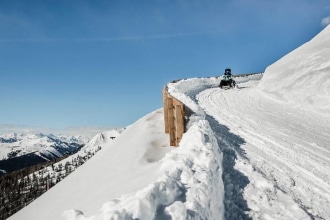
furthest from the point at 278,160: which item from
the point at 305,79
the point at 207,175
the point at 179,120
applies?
the point at 305,79

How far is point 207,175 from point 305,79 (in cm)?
2039

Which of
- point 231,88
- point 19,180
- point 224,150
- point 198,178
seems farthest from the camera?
point 19,180

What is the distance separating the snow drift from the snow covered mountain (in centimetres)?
474

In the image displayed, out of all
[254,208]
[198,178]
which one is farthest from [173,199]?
[254,208]

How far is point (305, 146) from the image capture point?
11.9 meters

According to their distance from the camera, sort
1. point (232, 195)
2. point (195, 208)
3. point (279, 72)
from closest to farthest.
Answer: point (195, 208)
point (232, 195)
point (279, 72)

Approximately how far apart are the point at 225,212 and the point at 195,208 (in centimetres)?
164

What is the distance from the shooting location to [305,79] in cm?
2444

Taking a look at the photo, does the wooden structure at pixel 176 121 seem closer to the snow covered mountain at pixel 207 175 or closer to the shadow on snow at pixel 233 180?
the snow covered mountain at pixel 207 175

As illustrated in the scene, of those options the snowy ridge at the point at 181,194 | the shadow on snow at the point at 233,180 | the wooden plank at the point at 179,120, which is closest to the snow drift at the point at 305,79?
the shadow on snow at the point at 233,180

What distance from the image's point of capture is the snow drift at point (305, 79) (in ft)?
70.8

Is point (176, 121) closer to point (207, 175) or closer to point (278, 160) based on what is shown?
point (278, 160)

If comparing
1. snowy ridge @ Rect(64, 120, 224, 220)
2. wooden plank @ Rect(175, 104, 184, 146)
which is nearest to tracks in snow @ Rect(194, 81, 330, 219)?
snowy ridge @ Rect(64, 120, 224, 220)

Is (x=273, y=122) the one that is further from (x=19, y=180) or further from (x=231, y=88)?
(x=19, y=180)
